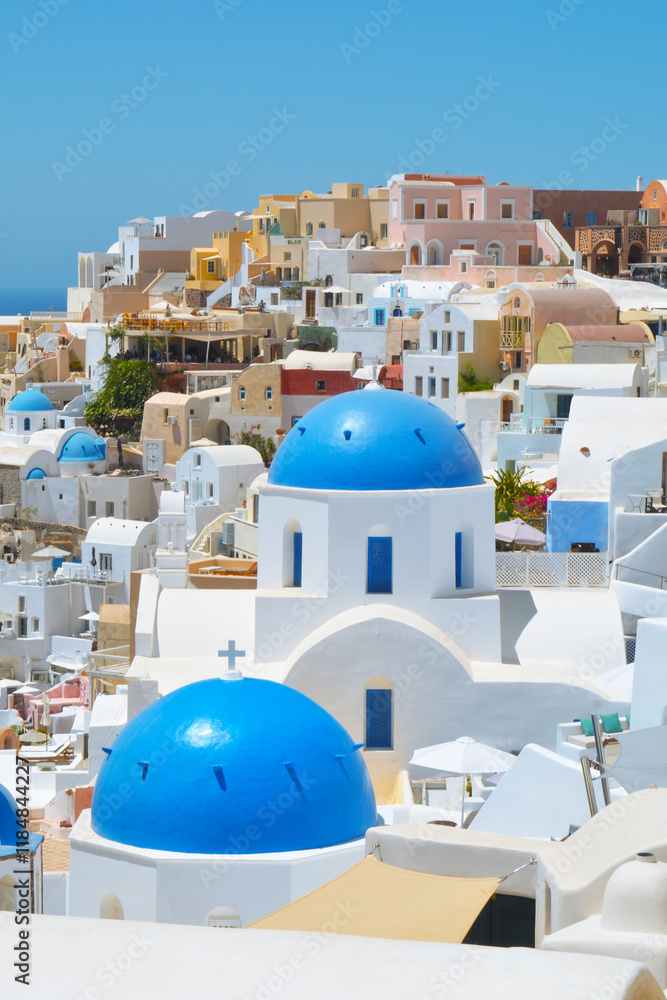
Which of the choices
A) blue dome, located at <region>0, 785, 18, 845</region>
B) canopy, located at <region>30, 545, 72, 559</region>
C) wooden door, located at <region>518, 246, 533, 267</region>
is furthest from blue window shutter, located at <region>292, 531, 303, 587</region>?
wooden door, located at <region>518, 246, 533, 267</region>

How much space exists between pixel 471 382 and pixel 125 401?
1612 centimetres

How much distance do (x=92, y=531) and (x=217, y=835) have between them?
31188 millimetres

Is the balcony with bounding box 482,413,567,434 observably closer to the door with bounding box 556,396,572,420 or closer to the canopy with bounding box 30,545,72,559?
the door with bounding box 556,396,572,420

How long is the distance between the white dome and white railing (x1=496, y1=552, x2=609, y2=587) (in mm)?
11652

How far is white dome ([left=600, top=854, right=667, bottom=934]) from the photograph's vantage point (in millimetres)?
7207

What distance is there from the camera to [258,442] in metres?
44.0

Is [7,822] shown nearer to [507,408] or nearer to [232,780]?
[232,780]

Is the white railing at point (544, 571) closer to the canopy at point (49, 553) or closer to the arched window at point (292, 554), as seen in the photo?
the arched window at point (292, 554)

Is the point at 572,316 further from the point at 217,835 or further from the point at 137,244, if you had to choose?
the point at 137,244

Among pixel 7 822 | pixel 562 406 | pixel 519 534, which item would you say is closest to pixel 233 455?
pixel 562 406

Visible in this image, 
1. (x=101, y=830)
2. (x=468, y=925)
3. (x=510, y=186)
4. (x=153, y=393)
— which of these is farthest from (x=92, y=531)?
(x=468, y=925)

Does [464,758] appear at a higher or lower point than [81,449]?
lower

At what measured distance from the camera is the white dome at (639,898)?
7.21 metres

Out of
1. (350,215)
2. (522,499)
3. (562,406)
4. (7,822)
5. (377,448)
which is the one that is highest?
(350,215)
